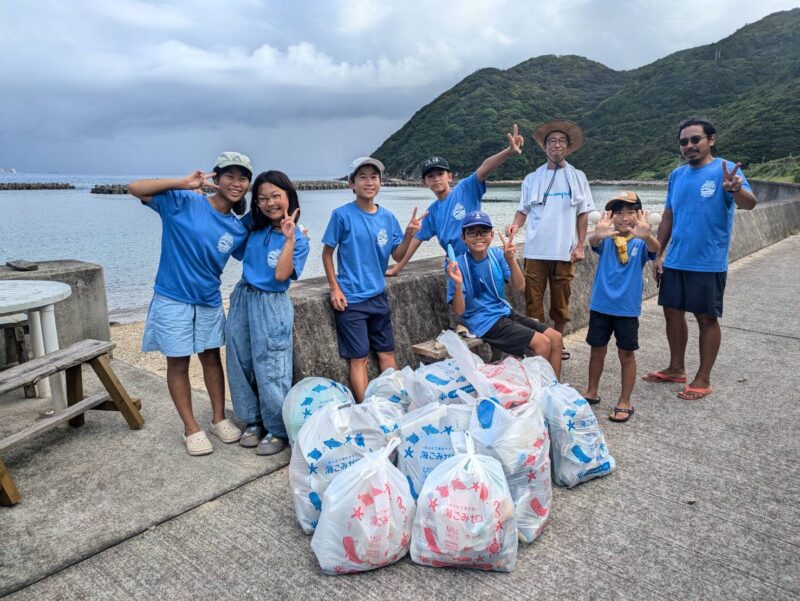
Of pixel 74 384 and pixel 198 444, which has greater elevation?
pixel 74 384

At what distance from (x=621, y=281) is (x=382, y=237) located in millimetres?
1623

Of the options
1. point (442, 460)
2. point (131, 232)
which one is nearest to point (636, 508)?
point (442, 460)

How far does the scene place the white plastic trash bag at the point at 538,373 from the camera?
2.99 metres

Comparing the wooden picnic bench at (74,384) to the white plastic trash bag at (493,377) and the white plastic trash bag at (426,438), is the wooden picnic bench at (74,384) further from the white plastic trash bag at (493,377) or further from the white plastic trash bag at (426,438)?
the white plastic trash bag at (493,377)

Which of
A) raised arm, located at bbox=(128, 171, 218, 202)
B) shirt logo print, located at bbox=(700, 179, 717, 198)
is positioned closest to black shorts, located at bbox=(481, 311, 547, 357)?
shirt logo print, located at bbox=(700, 179, 717, 198)

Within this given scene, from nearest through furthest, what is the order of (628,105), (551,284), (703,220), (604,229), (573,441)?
(573,441)
(604,229)
(703,220)
(551,284)
(628,105)

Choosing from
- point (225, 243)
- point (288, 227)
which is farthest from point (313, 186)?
point (288, 227)

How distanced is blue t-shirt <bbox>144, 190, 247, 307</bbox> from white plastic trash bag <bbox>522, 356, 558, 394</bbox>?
1.78 metres

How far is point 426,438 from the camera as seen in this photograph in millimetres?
2539

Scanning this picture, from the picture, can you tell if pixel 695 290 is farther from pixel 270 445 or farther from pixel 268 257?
pixel 270 445

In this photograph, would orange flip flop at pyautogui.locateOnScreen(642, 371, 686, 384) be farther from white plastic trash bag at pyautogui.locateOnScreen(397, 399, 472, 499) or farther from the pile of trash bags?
white plastic trash bag at pyautogui.locateOnScreen(397, 399, 472, 499)

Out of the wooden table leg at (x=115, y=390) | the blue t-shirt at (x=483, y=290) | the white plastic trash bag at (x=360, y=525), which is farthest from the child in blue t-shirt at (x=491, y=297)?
the wooden table leg at (x=115, y=390)

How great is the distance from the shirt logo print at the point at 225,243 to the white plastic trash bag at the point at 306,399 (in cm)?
88

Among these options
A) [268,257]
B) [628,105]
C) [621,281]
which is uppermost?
[628,105]
